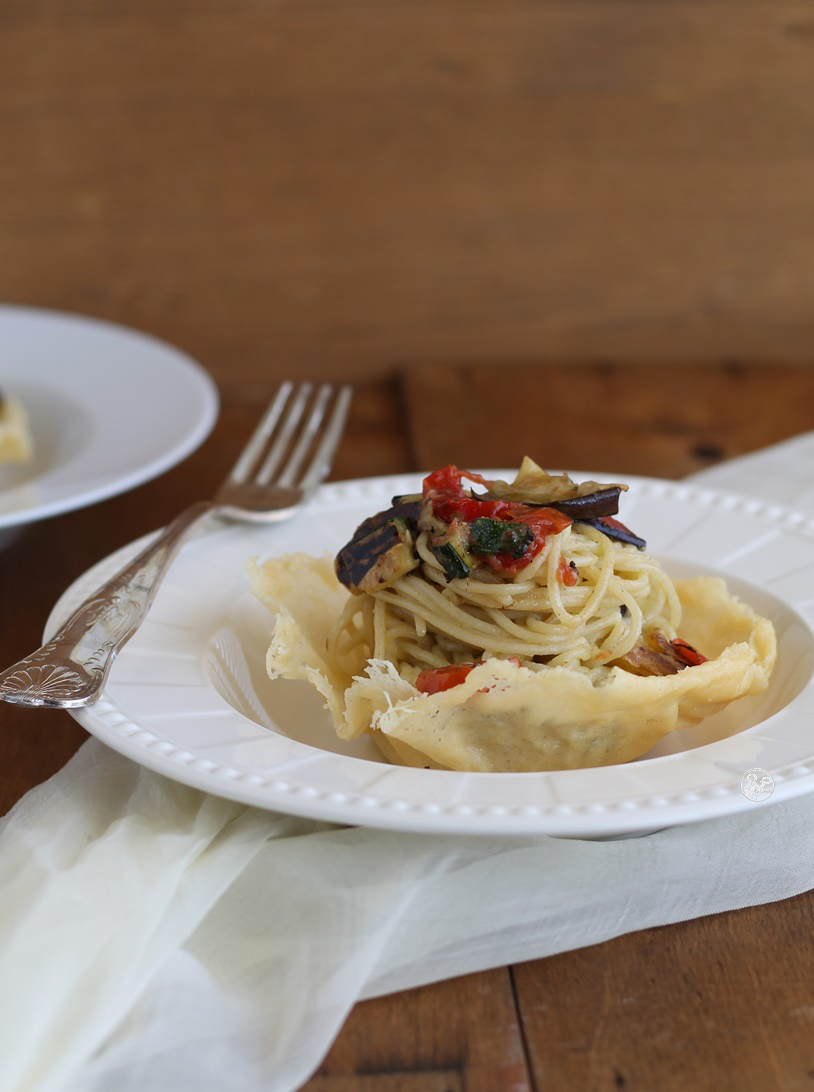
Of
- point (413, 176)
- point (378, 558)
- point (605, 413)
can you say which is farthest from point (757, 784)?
point (413, 176)

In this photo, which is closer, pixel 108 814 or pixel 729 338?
pixel 108 814

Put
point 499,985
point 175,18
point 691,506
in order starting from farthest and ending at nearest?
point 175,18 < point 691,506 < point 499,985

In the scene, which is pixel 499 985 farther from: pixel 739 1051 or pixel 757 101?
pixel 757 101

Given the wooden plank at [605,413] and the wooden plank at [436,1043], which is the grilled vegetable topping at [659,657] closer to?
the wooden plank at [436,1043]

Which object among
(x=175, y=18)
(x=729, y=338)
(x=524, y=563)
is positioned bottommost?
(x=729, y=338)

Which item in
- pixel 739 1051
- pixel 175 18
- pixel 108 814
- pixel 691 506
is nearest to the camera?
pixel 739 1051

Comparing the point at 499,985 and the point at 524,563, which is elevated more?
the point at 524,563

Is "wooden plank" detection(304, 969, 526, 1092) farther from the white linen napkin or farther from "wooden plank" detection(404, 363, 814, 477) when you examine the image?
"wooden plank" detection(404, 363, 814, 477)

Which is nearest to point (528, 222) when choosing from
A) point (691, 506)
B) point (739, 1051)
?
point (691, 506)
